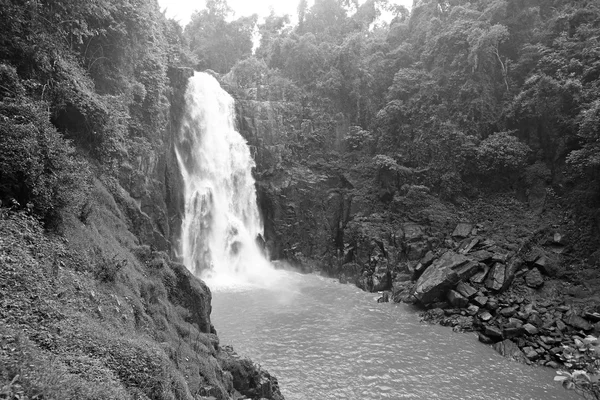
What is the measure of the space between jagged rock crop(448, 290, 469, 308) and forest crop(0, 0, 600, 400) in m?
3.92

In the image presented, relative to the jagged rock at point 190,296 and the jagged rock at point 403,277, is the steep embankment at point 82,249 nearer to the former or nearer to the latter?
the jagged rock at point 190,296

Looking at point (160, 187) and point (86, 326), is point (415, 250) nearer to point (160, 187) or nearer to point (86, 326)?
point (160, 187)

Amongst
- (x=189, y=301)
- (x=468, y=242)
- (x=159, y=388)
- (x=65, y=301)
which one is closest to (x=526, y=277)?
(x=468, y=242)

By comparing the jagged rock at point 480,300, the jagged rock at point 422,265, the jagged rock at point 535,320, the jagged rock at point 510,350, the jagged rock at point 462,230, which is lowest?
the jagged rock at point 510,350

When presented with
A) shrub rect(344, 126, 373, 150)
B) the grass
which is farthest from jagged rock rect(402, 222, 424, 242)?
the grass

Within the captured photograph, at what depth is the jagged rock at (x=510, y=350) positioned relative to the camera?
1476 cm

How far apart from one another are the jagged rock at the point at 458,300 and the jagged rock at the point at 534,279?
138 inches

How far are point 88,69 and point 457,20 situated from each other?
27.0m

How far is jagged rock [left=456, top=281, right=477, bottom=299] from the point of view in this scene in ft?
62.0

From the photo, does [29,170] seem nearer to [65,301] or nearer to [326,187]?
[65,301]

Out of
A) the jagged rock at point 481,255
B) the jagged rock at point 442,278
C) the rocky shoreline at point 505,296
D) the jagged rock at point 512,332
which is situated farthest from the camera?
the jagged rock at point 481,255

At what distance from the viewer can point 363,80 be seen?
3312 cm

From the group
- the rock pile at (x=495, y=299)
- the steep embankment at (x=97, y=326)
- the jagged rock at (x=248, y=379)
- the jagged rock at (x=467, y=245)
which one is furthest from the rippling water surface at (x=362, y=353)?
the jagged rock at (x=467, y=245)

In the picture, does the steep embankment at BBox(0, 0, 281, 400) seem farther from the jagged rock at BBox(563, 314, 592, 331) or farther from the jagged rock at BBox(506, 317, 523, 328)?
the jagged rock at BBox(563, 314, 592, 331)
